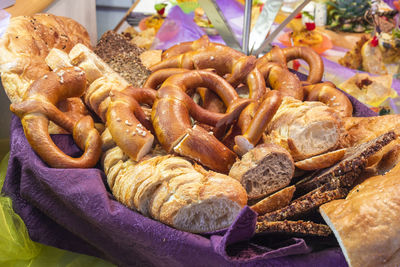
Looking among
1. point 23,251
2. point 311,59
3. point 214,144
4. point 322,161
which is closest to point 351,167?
point 322,161

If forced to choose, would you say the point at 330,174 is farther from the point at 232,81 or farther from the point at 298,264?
the point at 232,81

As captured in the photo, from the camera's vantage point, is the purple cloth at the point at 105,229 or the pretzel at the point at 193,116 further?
the pretzel at the point at 193,116

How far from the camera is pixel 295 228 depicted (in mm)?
925

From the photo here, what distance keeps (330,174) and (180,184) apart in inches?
15.7

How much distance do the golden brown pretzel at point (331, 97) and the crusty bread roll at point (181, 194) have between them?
0.66 meters

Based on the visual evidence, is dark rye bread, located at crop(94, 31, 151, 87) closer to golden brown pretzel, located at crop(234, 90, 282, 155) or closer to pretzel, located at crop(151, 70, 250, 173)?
pretzel, located at crop(151, 70, 250, 173)

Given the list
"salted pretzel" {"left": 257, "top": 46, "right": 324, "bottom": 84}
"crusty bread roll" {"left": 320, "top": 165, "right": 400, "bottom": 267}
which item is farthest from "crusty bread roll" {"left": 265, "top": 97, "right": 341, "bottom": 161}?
"salted pretzel" {"left": 257, "top": 46, "right": 324, "bottom": 84}

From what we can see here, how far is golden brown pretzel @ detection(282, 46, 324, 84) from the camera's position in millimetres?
1673

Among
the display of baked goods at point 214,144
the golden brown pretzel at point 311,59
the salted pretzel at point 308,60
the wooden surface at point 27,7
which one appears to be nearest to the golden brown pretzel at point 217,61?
the display of baked goods at point 214,144

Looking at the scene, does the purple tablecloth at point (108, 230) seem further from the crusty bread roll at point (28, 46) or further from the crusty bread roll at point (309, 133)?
the crusty bread roll at point (309, 133)

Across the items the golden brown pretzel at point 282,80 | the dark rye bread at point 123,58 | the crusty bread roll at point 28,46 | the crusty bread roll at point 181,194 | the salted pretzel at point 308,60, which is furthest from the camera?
the salted pretzel at point 308,60

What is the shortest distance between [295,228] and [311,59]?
3.19 ft

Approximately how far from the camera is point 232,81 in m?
1.42

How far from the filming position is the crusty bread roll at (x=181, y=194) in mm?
Result: 955
